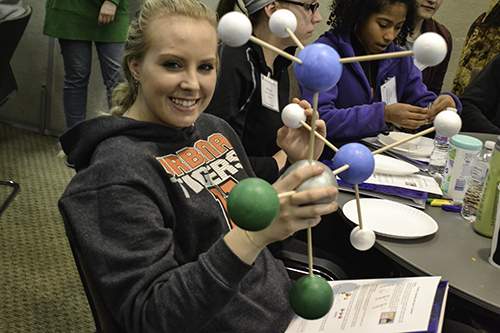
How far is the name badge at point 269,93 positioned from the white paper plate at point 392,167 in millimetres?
425

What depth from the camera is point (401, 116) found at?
1.75 m

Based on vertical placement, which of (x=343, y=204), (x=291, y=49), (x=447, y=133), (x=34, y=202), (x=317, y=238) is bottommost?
(x=34, y=202)

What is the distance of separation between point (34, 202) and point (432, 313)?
2.36 metres

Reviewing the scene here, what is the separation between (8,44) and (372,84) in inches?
70.8

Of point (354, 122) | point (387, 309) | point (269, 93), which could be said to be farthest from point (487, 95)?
point (387, 309)

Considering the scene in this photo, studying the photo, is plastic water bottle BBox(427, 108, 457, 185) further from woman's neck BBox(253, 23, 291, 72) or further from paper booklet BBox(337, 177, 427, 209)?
woman's neck BBox(253, 23, 291, 72)

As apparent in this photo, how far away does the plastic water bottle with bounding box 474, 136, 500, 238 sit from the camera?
106 cm

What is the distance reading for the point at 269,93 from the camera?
167 cm

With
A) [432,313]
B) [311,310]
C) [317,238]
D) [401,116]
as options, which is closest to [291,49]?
[401,116]

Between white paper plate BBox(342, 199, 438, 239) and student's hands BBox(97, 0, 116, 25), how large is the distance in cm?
214

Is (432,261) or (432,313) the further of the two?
(432,261)

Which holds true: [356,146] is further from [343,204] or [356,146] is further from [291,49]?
[291,49]

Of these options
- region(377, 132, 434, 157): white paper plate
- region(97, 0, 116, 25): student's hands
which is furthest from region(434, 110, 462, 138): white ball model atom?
region(97, 0, 116, 25): student's hands

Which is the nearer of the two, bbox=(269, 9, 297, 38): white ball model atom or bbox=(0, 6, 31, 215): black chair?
bbox=(269, 9, 297, 38): white ball model atom
